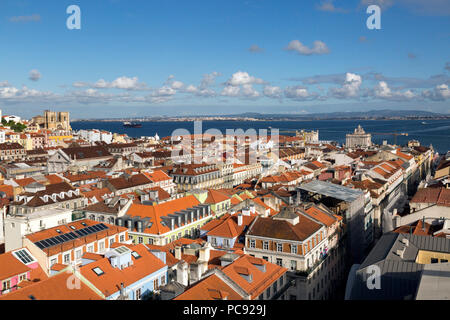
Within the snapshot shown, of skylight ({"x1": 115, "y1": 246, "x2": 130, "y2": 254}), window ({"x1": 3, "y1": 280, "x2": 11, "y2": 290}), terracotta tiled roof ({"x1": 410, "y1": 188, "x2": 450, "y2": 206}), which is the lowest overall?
window ({"x1": 3, "y1": 280, "x2": 11, "y2": 290})

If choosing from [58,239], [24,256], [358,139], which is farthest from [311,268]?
[358,139]

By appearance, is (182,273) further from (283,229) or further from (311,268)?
(311,268)

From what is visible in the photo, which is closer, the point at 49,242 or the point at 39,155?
the point at 49,242

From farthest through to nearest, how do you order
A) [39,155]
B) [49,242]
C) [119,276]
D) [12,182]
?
[39,155] < [12,182] < [49,242] < [119,276]

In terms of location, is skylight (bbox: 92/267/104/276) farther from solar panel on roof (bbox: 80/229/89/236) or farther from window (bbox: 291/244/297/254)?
window (bbox: 291/244/297/254)

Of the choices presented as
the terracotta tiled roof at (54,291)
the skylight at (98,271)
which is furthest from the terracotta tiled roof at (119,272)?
the terracotta tiled roof at (54,291)

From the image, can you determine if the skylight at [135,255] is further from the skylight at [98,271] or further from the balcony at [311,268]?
the balcony at [311,268]

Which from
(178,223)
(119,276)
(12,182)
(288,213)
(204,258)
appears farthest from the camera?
(12,182)

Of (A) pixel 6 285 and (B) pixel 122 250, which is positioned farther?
(A) pixel 6 285

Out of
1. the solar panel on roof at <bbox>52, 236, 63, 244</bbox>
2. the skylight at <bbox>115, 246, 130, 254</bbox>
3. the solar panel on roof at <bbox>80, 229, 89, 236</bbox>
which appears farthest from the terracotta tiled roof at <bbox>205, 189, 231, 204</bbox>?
the skylight at <bbox>115, 246, 130, 254</bbox>
